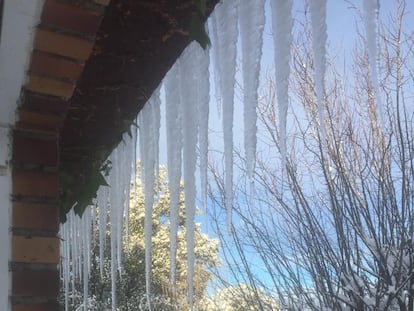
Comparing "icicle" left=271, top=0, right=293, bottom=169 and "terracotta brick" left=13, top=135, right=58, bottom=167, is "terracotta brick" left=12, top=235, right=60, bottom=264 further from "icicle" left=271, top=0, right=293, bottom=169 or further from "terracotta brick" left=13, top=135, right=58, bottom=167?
"icicle" left=271, top=0, right=293, bottom=169

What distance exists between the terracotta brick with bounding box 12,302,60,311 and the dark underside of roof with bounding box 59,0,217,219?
647 millimetres

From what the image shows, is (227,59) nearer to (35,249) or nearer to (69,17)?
(69,17)

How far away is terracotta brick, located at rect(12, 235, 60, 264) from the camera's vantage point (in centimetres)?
165

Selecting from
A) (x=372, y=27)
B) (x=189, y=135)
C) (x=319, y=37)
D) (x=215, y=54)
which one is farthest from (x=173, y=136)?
(x=372, y=27)

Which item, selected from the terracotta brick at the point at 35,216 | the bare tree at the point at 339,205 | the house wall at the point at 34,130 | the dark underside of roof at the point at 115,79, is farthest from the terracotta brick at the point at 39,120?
the bare tree at the point at 339,205

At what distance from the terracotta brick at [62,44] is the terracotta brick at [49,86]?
0.39 ft

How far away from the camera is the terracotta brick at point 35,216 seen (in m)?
1.68

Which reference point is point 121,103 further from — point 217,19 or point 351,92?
point 351,92

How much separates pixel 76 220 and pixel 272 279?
3676 millimetres

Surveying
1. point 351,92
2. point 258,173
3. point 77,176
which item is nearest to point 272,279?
point 258,173

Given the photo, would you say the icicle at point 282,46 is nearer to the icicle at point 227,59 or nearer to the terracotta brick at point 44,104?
the icicle at point 227,59

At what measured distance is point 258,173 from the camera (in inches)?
263

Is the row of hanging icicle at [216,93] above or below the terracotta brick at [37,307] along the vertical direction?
above

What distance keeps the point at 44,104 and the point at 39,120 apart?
0.29 feet
